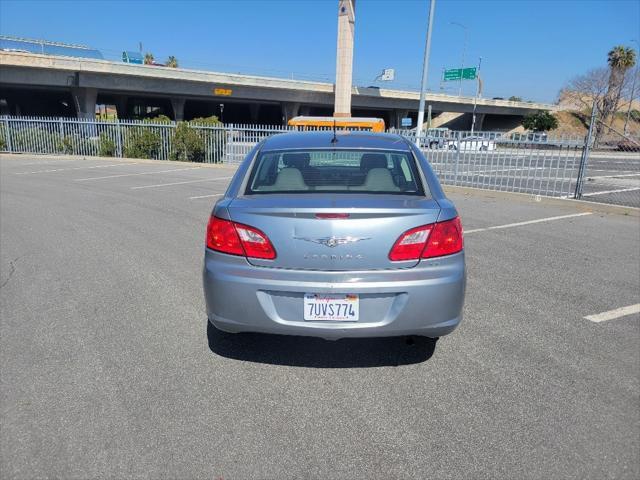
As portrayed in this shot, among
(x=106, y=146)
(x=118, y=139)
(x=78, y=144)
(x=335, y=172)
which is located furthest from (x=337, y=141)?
(x=78, y=144)

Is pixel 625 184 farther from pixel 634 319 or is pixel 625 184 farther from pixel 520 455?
pixel 520 455

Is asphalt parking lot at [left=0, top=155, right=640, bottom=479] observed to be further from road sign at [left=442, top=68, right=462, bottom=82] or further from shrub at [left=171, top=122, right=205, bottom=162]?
road sign at [left=442, top=68, right=462, bottom=82]

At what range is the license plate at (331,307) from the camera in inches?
110

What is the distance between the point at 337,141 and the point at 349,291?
154 cm

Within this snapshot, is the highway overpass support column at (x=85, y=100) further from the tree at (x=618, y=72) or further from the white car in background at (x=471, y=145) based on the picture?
the tree at (x=618, y=72)

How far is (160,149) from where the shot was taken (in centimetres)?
2006

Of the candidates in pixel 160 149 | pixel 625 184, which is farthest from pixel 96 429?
pixel 160 149

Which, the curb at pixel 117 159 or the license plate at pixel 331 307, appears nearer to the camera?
the license plate at pixel 331 307

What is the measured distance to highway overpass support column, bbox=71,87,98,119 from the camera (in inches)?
1593

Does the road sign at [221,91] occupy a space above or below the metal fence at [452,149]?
above

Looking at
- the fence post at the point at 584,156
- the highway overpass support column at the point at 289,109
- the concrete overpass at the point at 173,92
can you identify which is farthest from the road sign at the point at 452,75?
the fence post at the point at 584,156

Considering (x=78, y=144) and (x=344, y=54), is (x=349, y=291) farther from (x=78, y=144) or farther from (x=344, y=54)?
(x=344, y=54)

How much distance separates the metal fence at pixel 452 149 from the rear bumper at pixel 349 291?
828cm

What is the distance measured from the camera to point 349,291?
277cm
